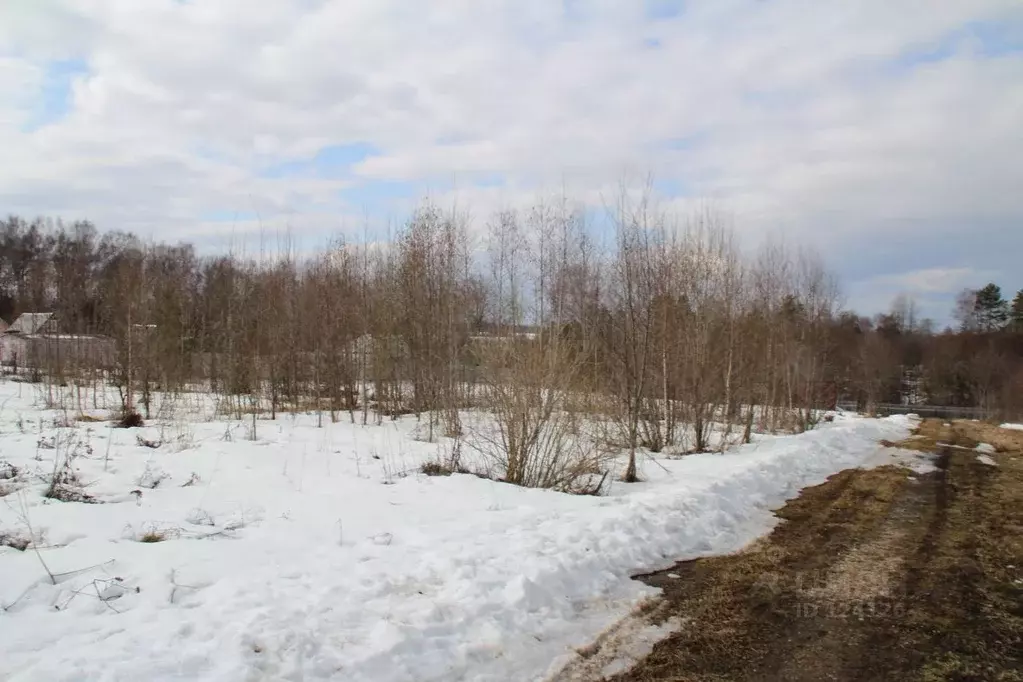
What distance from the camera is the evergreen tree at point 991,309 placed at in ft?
273

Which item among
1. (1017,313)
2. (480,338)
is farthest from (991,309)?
(480,338)

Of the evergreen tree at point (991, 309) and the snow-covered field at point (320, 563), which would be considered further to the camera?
the evergreen tree at point (991, 309)

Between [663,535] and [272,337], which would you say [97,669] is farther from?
[272,337]

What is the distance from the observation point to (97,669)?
12.5 feet

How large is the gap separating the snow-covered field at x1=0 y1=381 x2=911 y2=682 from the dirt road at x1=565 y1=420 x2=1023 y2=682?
56cm

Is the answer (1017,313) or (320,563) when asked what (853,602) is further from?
(1017,313)

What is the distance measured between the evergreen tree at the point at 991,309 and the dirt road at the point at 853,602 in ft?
301

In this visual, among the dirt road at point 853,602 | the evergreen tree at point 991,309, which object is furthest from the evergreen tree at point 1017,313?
the dirt road at point 853,602

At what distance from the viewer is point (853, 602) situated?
5.75 meters

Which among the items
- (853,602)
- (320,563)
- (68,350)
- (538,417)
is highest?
(68,350)

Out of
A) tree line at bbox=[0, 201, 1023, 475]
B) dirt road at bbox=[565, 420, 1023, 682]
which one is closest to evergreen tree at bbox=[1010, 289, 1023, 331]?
tree line at bbox=[0, 201, 1023, 475]

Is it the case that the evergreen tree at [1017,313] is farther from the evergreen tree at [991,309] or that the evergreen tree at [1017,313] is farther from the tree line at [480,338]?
the tree line at [480,338]

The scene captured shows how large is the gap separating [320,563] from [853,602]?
15.8 feet

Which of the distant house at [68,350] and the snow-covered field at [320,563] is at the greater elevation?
the distant house at [68,350]
